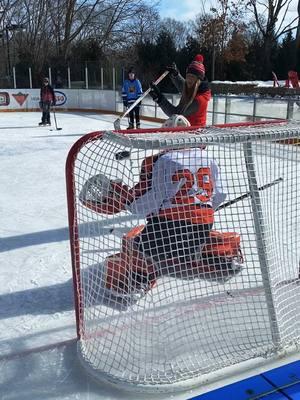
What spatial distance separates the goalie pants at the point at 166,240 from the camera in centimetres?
216

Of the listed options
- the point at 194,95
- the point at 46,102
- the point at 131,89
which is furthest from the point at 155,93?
the point at 46,102

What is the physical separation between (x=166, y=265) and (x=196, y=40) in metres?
27.1

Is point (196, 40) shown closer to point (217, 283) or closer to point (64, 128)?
point (64, 128)

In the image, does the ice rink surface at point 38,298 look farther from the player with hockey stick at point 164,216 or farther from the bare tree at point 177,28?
the bare tree at point 177,28

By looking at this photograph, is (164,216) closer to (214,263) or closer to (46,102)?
(214,263)

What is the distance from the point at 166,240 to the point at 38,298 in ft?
3.08

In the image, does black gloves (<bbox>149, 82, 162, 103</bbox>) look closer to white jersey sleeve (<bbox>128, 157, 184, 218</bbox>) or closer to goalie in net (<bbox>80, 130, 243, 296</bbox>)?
goalie in net (<bbox>80, 130, 243, 296</bbox>)

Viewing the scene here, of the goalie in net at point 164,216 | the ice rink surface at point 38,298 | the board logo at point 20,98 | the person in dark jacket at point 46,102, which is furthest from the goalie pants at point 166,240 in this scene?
the board logo at point 20,98

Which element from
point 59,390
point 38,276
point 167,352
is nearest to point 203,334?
point 167,352

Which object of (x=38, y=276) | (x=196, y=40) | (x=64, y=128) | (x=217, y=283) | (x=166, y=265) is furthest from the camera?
(x=196, y=40)

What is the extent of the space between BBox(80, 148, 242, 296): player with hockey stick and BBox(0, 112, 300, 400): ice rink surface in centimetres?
39

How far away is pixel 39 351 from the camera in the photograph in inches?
83.3

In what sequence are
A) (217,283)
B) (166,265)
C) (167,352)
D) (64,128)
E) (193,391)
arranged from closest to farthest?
(193,391) → (167,352) → (166,265) → (217,283) → (64,128)

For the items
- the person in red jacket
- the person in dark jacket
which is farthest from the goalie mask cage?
the person in dark jacket
